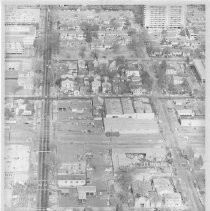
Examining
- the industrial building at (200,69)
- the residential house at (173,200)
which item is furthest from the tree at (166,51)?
the residential house at (173,200)

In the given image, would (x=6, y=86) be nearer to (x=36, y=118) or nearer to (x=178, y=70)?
(x=36, y=118)

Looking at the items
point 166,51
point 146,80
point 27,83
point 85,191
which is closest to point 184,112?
point 146,80

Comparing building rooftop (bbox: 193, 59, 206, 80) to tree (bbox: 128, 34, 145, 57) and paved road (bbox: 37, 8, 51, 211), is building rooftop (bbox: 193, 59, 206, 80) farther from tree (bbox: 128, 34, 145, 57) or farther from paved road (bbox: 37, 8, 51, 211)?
paved road (bbox: 37, 8, 51, 211)

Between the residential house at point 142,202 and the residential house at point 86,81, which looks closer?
the residential house at point 142,202

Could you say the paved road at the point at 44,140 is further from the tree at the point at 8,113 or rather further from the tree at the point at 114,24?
the tree at the point at 114,24

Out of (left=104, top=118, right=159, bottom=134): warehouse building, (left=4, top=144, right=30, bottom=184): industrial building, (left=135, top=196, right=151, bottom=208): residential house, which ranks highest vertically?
(left=104, top=118, right=159, bottom=134): warehouse building

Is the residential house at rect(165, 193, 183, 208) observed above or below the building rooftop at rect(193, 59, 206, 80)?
below

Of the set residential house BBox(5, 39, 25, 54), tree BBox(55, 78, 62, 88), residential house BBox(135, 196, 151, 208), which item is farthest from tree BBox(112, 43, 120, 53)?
residential house BBox(135, 196, 151, 208)

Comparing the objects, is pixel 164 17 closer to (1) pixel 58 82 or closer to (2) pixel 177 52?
(2) pixel 177 52
